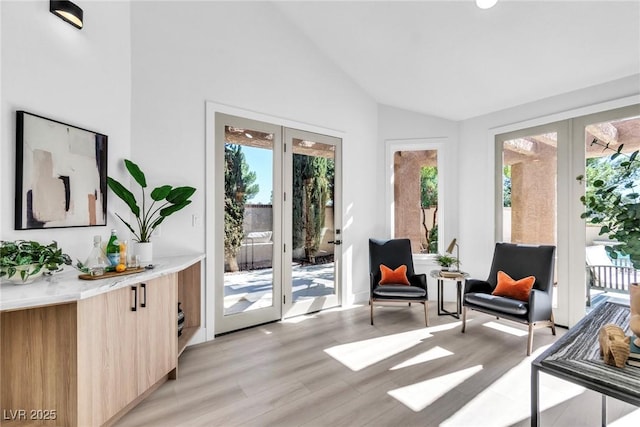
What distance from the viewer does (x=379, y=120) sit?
183 inches

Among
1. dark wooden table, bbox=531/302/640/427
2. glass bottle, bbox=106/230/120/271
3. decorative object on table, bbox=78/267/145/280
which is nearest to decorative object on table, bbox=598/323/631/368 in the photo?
dark wooden table, bbox=531/302/640/427

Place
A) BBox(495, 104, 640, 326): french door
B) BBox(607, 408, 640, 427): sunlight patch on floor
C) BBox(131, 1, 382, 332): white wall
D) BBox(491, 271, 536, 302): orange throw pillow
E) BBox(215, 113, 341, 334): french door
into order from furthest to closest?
1. BBox(215, 113, 341, 334): french door
2. BBox(495, 104, 640, 326): french door
3. BBox(491, 271, 536, 302): orange throw pillow
4. BBox(131, 1, 382, 332): white wall
5. BBox(607, 408, 640, 427): sunlight patch on floor

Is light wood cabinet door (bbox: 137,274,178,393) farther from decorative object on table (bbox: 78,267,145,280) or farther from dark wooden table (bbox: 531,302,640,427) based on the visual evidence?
dark wooden table (bbox: 531,302,640,427)

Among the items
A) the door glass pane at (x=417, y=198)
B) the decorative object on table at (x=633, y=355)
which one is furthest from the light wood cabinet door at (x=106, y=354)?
the door glass pane at (x=417, y=198)

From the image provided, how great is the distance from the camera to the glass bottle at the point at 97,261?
73.0 inches

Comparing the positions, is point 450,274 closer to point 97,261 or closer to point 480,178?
point 480,178

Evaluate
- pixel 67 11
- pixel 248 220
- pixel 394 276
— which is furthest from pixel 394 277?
pixel 67 11

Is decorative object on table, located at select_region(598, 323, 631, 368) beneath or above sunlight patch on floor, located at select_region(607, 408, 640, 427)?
above

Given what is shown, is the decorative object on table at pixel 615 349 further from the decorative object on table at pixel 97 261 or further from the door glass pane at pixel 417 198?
the door glass pane at pixel 417 198

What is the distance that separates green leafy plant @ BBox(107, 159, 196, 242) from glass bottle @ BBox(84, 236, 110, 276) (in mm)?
500

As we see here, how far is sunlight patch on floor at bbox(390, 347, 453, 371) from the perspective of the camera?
8.32 ft

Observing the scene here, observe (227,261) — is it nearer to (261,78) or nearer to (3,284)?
(3,284)

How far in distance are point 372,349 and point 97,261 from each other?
2.37 m

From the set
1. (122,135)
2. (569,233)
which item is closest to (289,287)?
(122,135)
